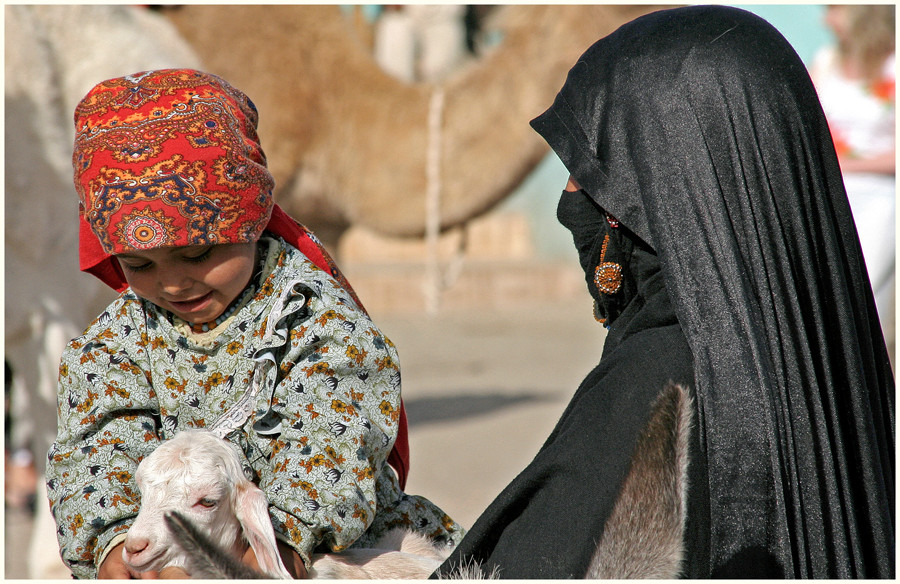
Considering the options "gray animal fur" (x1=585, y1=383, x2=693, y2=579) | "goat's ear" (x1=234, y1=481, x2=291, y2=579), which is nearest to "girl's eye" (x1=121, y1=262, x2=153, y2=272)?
"goat's ear" (x1=234, y1=481, x2=291, y2=579)

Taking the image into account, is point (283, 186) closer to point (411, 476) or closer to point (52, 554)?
point (411, 476)

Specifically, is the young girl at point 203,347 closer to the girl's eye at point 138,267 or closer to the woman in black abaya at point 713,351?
the girl's eye at point 138,267

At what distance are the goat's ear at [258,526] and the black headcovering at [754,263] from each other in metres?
0.66

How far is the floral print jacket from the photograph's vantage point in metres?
1.57

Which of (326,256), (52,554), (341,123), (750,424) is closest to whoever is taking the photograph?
(750,424)

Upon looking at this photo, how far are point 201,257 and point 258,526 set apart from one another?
0.48 meters

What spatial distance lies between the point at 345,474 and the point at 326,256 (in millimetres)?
521

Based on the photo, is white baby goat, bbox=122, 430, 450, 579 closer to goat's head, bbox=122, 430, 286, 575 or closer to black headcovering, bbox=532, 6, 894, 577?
goat's head, bbox=122, 430, 286, 575

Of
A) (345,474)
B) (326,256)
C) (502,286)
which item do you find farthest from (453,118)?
(502,286)

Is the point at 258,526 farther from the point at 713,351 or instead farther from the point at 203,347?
the point at 713,351

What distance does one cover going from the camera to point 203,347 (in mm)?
1718

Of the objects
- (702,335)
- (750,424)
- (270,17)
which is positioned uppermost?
(270,17)

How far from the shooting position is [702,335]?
148cm

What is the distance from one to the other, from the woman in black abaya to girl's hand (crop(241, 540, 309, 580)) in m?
0.26
